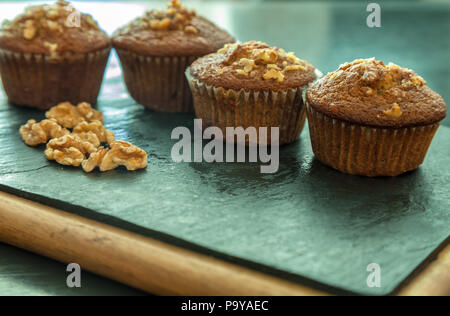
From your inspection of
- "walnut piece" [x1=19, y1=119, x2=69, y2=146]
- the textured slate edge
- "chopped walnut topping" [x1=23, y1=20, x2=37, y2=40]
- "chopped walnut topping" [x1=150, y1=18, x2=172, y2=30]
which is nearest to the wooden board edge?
the textured slate edge

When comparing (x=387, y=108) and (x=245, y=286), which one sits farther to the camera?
(x=387, y=108)

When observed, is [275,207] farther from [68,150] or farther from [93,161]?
[68,150]

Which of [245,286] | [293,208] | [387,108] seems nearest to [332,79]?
[387,108]

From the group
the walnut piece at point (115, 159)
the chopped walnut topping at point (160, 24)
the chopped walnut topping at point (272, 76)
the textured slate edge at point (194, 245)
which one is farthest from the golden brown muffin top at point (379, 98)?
the chopped walnut topping at point (160, 24)

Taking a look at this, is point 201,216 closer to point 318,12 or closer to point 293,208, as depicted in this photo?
point 293,208

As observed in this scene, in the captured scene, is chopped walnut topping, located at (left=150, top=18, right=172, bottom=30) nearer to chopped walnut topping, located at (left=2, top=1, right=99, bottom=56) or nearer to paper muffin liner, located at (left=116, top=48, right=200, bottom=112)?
paper muffin liner, located at (left=116, top=48, right=200, bottom=112)

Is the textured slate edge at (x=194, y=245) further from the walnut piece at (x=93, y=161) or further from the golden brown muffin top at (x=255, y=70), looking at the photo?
the golden brown muffin top at (x=255, y=70)
